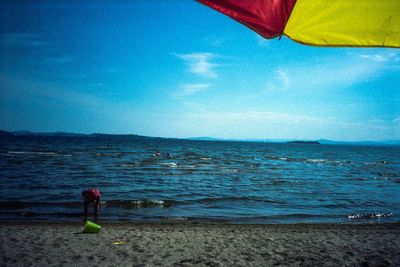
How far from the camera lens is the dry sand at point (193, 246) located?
249 inches

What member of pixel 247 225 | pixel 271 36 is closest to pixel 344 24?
pixel 271 36

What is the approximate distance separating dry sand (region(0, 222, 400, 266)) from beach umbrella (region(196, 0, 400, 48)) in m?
5.55

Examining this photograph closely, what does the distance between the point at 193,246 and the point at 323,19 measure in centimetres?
682

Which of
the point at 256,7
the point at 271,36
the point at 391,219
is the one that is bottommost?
the point at 391,219

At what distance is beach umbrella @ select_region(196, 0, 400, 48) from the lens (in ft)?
6.77

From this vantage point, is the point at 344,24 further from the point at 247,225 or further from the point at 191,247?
the point at 247,225

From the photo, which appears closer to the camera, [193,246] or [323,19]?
[323,19]

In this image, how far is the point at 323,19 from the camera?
2148 millimetres

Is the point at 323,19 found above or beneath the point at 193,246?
above

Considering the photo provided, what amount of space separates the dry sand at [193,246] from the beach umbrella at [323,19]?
555 cm

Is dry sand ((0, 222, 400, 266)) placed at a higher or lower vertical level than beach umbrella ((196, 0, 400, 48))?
lower

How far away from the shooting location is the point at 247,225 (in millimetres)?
10891

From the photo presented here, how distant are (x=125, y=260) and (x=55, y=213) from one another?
7006mm

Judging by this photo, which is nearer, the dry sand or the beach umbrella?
the beach umbrella
